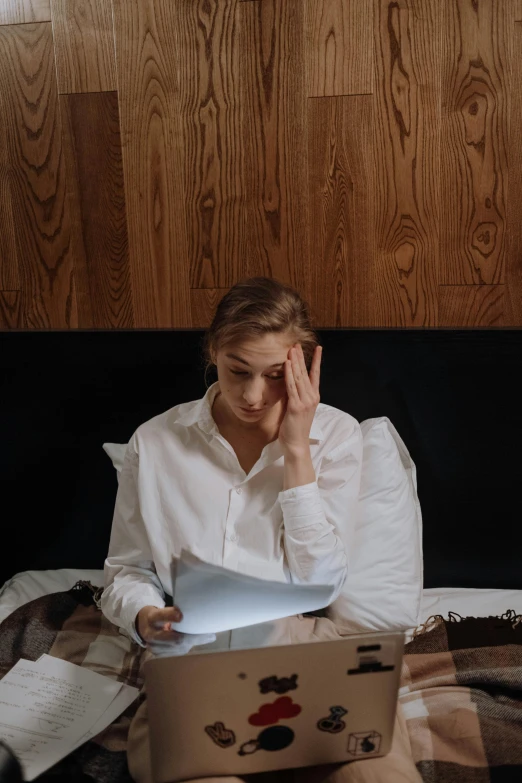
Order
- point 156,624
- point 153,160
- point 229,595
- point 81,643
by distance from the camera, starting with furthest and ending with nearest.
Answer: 1. point 153,160
2. point 81,643
3. point 156,624
4. point 229,595

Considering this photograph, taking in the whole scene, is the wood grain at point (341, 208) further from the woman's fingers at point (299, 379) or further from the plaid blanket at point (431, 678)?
the plaid blanket at point (431, 678)

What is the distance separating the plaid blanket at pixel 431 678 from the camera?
1261 millimetres

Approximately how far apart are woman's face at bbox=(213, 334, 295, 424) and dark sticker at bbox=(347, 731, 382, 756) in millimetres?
570

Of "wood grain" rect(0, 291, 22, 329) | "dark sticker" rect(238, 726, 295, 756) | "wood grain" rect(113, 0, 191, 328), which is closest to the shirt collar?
"wood grain" rect(113, 0, 191, 328)

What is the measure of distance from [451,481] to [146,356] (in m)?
0.80

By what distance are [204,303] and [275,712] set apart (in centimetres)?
111

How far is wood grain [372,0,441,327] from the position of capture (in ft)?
5.55

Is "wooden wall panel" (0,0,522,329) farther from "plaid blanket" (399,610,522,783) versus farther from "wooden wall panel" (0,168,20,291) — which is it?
"plaid blanket" (399,610,522,783)

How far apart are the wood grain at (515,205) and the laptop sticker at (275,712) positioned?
112 cm

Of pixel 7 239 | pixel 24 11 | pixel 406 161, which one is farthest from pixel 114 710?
pixel 24 11

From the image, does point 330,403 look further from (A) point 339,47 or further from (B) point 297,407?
(A) point 339,47

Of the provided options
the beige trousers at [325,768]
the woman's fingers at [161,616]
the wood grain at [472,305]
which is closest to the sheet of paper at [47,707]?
the beige trousers at [325,768]

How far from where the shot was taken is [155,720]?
1.03 meters

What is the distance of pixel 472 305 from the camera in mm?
1820
